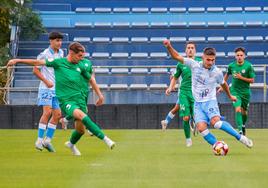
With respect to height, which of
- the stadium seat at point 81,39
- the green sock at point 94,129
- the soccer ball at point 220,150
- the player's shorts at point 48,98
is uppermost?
the stadium seat at point 81,39

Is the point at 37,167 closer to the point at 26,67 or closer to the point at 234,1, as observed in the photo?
the point at 26,67

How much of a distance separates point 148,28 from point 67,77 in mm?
24565

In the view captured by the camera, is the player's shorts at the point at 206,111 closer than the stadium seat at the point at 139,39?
Yes

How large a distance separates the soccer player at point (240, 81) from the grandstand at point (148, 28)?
1150cm

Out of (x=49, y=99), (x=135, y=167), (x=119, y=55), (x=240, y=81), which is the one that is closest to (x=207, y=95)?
(x=49, y=99)

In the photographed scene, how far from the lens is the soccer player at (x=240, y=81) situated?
69.3 feet

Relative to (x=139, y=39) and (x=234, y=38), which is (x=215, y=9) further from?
(x=139, y=39)

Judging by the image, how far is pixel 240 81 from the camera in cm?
2173

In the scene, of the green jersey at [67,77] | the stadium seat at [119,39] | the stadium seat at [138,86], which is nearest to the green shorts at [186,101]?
the green jersey at [67,77]

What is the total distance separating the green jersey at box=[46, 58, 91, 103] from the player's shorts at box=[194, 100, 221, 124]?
2.04 metres

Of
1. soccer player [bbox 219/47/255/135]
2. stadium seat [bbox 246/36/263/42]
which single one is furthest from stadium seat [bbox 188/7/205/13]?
soccer player [bbox 219/47/255/135]

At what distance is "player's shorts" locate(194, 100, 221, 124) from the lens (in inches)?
607

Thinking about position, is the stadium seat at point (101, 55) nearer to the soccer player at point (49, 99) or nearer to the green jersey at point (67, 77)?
the soccer player at point (49, 99)

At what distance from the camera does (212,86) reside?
51.2 feet
